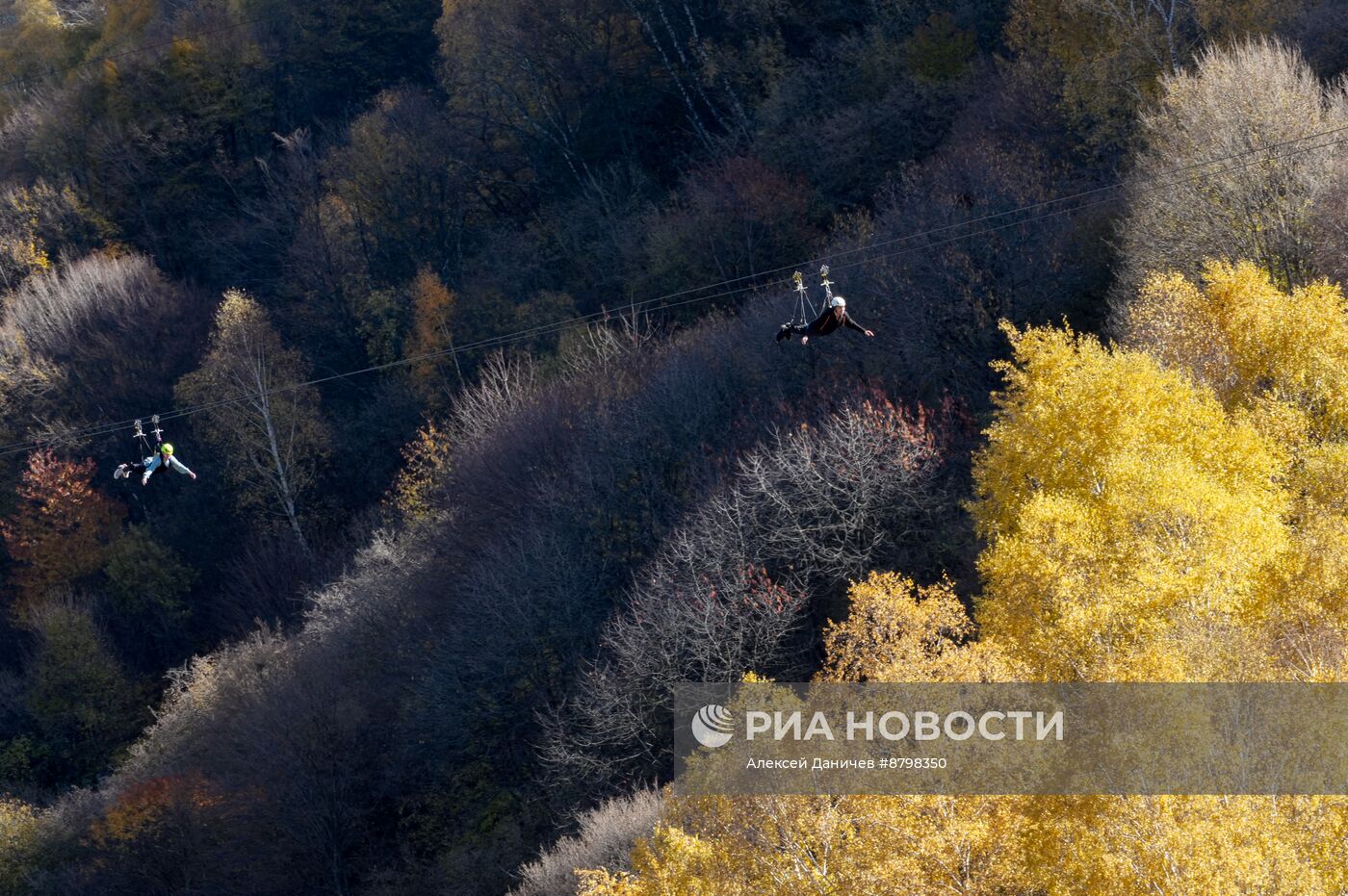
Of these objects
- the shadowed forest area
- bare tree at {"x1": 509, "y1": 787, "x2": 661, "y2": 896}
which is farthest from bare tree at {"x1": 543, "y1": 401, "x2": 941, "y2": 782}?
bare tree at {"x1": 509, "y1": 787, "x2": 661, "y2": 896}

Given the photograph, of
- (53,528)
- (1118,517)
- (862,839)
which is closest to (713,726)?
(862,839)

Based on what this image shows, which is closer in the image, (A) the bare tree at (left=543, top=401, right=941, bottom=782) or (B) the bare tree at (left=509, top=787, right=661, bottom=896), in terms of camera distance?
(B) the bare tree at (left=509, top=787, right=661, bottom=896)

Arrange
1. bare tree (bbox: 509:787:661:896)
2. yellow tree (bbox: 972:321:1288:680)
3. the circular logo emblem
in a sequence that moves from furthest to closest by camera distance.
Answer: bare tree (bbox: 509:787:661:896), the circular logo emblem, yellow tree (bbox: 972:321:1288:680)

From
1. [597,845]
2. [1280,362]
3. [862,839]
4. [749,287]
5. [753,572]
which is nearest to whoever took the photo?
[862,839]

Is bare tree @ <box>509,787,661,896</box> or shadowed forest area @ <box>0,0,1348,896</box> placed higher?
shadowed forest area @ <box>0,0,1348,896</box>

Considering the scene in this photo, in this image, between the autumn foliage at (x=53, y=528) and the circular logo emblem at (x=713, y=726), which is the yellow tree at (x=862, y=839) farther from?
the autumn foliage at (x=53, y=528)

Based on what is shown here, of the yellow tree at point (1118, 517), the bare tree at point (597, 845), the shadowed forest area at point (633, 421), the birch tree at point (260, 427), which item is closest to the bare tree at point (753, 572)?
the shadowed forest area at point (633, 421)

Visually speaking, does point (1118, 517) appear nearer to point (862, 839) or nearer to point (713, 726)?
point (862, 839)

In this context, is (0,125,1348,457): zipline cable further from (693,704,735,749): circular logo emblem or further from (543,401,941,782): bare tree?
(693,704,735,749): circular logo emblem

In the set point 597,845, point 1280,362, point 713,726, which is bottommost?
point 597,845
